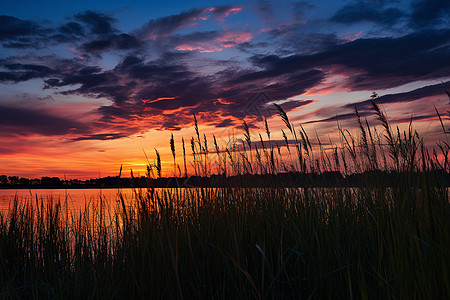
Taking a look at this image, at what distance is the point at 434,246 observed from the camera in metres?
1.39

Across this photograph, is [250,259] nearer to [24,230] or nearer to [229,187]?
[229,187]

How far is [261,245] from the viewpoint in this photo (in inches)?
88.1

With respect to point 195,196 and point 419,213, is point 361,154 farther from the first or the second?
point 419,213

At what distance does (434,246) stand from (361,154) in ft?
13.3

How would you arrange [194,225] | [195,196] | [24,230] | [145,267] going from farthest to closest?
1. [24,230]
2. [195,196]
3. [194,225]
4. [145,267]

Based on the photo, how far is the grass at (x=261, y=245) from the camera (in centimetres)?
148

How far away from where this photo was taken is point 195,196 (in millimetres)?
3654

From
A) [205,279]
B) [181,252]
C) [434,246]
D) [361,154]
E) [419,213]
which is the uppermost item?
[361,154]

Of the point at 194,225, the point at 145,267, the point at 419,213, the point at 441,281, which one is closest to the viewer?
the point at 441,281

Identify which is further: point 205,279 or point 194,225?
point 194,225

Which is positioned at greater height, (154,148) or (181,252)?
(154,148)

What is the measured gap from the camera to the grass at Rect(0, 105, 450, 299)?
1.48m

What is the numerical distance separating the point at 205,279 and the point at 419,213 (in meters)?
1.56

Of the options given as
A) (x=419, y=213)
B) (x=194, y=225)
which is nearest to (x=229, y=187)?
(x=194, y=225)
